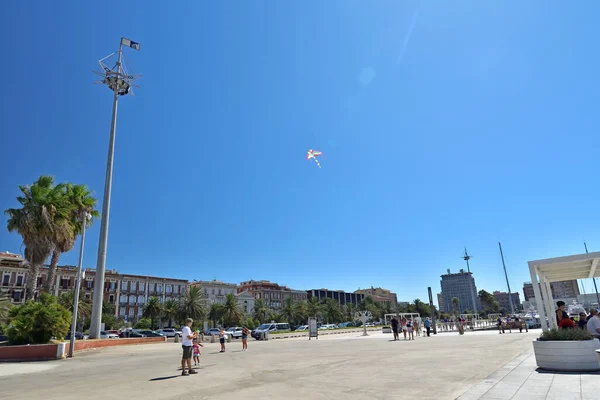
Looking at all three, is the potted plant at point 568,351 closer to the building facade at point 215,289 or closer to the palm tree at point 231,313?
the palm tree at point 231,313

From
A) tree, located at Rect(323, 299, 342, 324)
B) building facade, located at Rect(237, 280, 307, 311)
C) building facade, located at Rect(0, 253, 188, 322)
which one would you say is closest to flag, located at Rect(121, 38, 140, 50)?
building facade, located at Rect(0, 253, 188, 322)

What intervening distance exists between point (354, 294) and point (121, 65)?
146 meters

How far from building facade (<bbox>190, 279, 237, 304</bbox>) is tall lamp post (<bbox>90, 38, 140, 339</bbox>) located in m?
72.6

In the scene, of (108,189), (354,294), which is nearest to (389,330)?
(108,189)

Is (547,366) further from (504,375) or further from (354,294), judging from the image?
(354,294)

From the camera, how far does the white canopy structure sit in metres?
11.7

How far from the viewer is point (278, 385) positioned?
906 centimetres

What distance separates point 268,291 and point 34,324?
99.8m

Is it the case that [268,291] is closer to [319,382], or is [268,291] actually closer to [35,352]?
[35,352]

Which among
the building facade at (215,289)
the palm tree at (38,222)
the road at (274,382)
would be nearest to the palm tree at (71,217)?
the palm tree at (38,222)

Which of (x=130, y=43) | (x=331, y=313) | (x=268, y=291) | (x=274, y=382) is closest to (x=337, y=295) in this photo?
(x=268, y=291)

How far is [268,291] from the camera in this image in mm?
116188


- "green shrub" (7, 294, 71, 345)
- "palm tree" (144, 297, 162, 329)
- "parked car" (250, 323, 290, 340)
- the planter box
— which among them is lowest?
"parked car" (250, 323, 290, 340)

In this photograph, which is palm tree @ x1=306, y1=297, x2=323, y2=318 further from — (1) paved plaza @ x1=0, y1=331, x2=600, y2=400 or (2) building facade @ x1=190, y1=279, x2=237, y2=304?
(1) paved plaza @ x1=0, y1=331, x2=600, y2=400
